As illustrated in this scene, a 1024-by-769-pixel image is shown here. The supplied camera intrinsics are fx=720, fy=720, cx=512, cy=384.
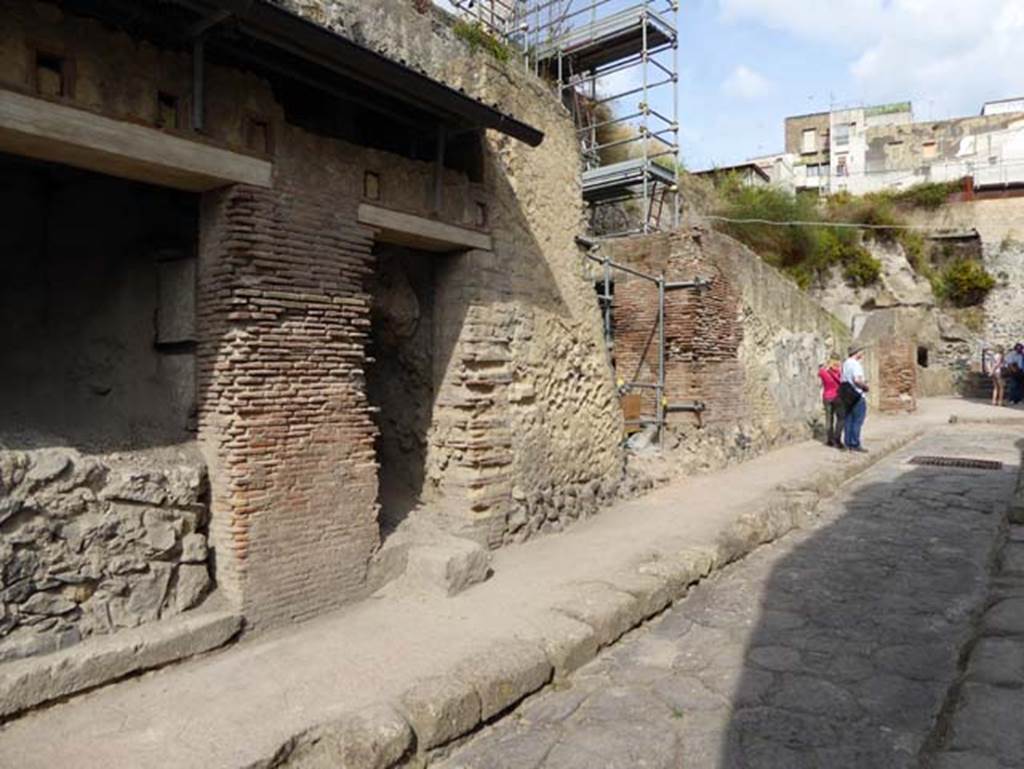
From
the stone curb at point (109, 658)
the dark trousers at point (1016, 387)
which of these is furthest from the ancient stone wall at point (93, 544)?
the dark trousers at point (1016, 387)

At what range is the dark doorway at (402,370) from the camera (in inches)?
208

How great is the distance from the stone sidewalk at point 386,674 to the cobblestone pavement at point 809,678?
187 millimetres

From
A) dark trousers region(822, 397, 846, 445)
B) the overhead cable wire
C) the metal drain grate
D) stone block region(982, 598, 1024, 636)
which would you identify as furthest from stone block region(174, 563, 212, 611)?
the overhead cable wire

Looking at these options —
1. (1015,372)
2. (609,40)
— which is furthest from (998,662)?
(1015,372)

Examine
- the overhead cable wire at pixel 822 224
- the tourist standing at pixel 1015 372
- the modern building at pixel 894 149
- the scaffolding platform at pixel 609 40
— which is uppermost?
the modern building at pixel 894 149

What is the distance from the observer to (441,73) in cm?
531

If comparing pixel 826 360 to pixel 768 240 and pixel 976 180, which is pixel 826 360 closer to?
pixel 768 240

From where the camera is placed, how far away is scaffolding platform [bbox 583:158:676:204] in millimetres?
12617

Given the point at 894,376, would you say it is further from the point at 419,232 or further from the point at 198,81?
the point at 198,81

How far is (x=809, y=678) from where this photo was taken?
3619 mm

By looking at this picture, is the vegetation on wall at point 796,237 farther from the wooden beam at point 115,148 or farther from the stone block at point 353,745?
the stone block at point 353,745

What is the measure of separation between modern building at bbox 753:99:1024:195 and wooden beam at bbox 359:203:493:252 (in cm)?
2581

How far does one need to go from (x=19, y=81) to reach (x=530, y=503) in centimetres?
415

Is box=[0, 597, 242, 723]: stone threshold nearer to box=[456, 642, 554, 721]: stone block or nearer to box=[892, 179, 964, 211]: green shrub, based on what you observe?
box=[456, 642, 554, 721]: stone block
